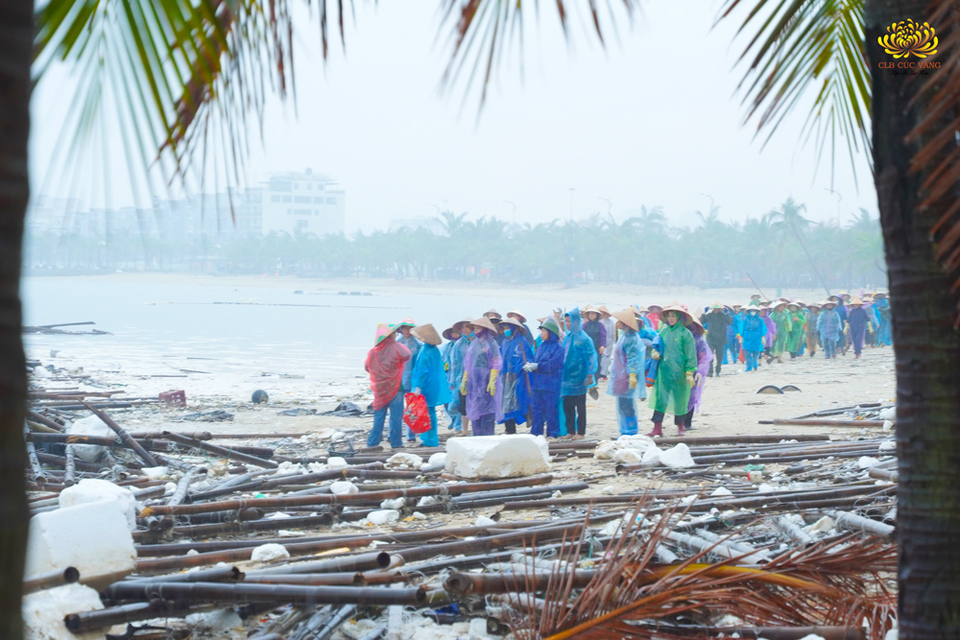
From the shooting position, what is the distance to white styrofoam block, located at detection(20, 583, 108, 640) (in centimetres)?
344

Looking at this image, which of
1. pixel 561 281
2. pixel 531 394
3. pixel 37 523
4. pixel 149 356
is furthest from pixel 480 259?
pixel 37 523

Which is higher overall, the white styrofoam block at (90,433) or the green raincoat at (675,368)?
the green raincoat at (675,368)

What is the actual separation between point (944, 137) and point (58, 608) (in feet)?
11.7

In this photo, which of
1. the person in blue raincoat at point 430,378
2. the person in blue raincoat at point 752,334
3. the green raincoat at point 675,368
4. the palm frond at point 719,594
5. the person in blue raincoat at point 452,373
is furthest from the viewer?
the person in blue raincoat at point 752,334

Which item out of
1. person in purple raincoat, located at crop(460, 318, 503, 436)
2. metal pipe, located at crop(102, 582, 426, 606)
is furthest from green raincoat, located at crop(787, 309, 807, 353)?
metal pipe, located at crop(102, 582, 426, 606)

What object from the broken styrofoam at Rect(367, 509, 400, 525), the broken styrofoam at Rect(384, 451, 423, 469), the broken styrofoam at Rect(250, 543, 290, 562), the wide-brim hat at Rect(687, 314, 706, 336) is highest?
the wide-brim hat at Rect(687, 314, 706, 336)

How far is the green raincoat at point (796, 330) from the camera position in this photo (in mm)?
25797

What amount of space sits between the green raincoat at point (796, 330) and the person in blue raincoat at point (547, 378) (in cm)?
1589

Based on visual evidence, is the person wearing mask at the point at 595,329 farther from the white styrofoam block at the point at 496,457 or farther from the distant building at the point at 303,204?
the distant building at the point at 303,204

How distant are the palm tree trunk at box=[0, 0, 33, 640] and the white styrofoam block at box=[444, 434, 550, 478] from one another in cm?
739

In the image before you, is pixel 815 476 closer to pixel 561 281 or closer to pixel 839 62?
pixel 839 62

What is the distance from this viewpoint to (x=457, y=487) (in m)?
7.01

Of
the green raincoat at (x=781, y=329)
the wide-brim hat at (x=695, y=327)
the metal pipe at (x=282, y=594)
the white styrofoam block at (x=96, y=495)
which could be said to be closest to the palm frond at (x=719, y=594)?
the metal pipe at (x=282, y=594)

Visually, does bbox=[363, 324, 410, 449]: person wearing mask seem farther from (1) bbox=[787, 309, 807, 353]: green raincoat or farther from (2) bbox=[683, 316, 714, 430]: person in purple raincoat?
(1) bbox=[787, 309, 807, 353]: green raincoat
